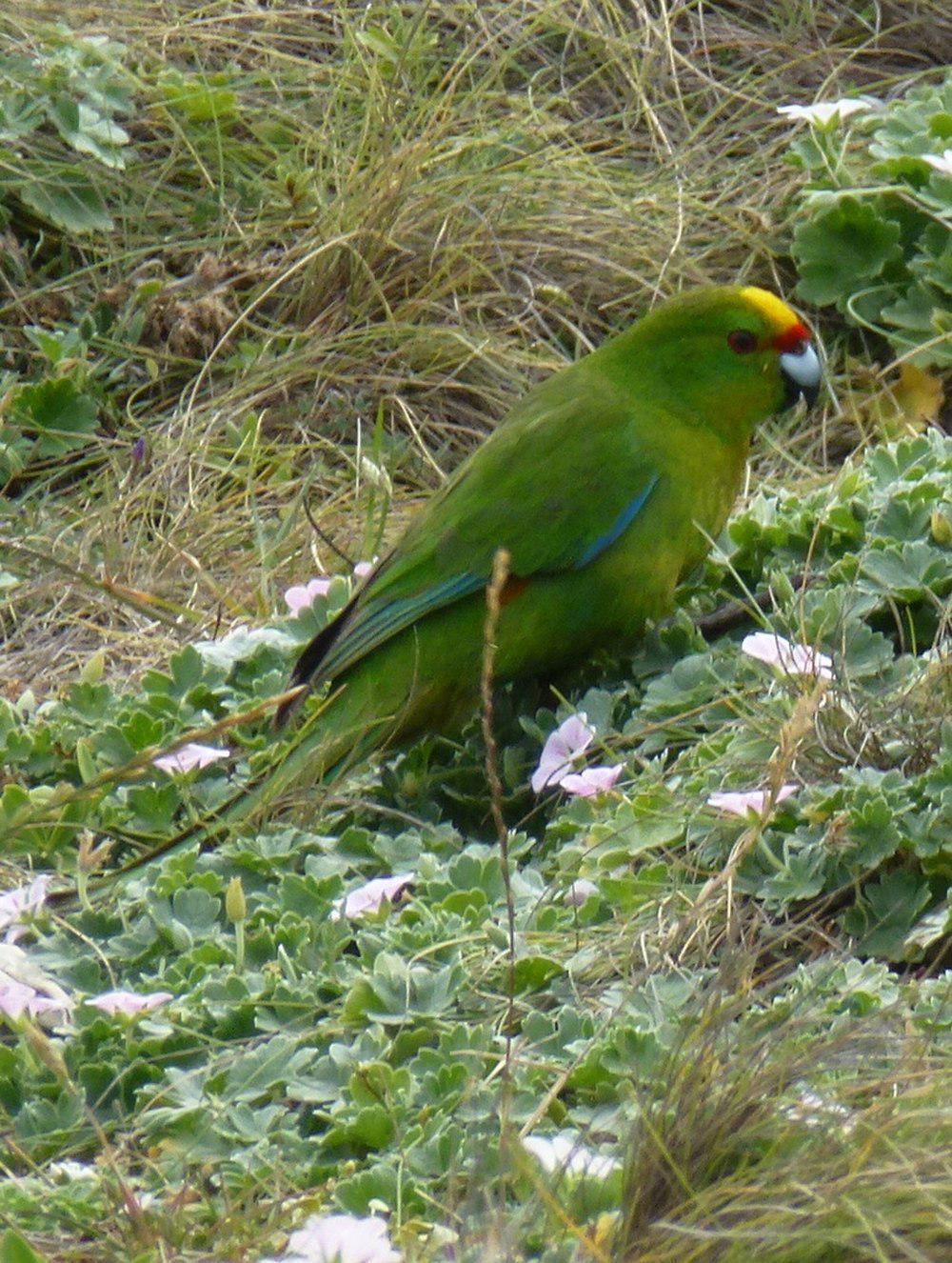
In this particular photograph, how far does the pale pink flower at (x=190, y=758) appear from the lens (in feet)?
9.95

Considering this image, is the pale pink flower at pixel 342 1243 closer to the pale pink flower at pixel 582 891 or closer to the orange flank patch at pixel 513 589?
the pale pink flower at pixel 582 891

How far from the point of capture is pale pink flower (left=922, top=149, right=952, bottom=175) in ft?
13.1

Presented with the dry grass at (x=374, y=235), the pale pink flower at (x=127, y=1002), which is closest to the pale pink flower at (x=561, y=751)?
the pale pink flower at (x=127, y=1002)

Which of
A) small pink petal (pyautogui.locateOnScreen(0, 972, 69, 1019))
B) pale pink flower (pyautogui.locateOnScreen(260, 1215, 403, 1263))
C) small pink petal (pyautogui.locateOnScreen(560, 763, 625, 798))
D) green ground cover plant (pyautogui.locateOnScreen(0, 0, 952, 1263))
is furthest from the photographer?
small pink petal (pyautogui.locateOnScreen(560, 763, 625, 798))

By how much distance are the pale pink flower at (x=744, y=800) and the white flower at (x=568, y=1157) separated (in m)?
0.57

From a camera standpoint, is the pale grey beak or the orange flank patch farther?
the pale grey beak

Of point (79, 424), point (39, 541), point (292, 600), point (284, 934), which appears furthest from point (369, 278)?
point (284, 934)

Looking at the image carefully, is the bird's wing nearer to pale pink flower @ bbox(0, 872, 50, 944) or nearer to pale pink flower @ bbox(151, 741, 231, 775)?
pale pink flower @ bbox(151, 741, 231, 775)

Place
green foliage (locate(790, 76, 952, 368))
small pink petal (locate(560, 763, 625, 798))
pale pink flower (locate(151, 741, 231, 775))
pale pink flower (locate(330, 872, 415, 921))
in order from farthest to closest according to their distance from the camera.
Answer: green foliage (locate(790, 76, 952, 368)) → pale pink flower (locate(151, 741, 231, 775)) → small pink petal (locate(560, 763, 625, 798)) → pale pink flower (locate(330, 872, 415, 921))

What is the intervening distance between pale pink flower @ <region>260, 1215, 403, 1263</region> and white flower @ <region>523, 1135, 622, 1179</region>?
0.18 meters

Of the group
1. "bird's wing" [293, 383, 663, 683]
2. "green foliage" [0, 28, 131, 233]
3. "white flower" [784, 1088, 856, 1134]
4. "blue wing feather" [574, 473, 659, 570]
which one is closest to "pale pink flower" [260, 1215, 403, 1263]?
"white flower" [784, 1088, 856, 1134]

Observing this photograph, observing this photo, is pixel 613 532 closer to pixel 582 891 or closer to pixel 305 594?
pixel 305 594

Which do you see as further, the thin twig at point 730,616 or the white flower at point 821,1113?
the thin twig at point 730,616

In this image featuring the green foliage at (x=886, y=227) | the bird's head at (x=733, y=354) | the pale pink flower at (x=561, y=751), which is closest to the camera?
the pale pink flower at (x=561, y=751)
